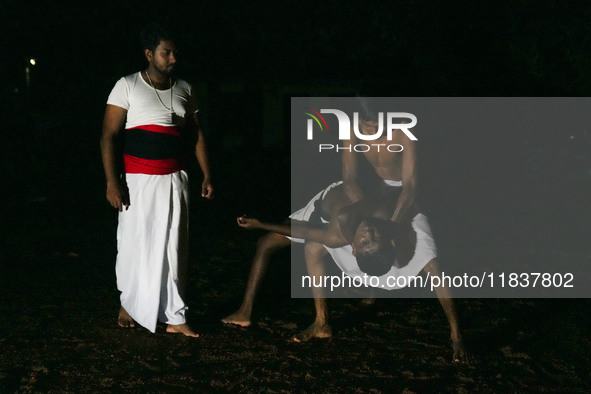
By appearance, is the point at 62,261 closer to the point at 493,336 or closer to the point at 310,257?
the point at 310,257

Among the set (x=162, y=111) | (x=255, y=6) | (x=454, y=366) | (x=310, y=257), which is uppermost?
(x=255, y=6)

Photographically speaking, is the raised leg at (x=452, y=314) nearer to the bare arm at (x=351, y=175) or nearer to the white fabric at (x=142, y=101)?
the bare arm at (x=351, y=175)

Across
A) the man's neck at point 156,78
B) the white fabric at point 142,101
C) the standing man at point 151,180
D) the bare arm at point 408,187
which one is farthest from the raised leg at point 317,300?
the man's neck at point 156,78

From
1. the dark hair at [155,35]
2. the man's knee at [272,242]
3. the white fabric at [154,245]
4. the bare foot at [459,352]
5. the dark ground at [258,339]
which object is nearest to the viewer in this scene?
the dark ground at [258,339]

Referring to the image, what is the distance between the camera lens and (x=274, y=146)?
24688 mm

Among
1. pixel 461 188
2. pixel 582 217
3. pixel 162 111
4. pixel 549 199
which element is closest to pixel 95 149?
pixel 461 188

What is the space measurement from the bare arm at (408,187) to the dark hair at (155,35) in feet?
5.37

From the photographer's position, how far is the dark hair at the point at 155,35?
4.93 m

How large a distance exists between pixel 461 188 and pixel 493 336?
31.3 ft

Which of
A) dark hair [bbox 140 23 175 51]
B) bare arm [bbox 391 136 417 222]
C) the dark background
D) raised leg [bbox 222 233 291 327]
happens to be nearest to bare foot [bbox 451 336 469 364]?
the dark background

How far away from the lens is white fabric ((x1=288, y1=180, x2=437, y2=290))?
4.95m

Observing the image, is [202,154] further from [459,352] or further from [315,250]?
[459,352]

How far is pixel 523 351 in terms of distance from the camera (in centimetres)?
503

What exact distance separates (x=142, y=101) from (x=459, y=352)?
2488mm
